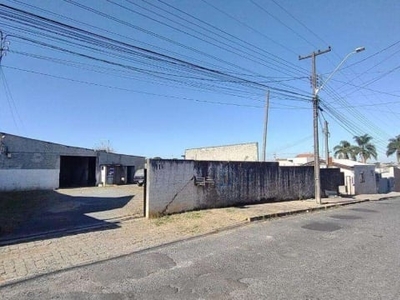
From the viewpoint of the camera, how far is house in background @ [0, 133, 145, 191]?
77.8ft

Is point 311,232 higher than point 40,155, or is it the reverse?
point 40,155

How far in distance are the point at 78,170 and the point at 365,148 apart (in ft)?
171

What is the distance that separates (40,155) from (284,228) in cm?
2273

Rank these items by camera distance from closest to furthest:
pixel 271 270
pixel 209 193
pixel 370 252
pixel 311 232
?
pixel 271 270, pixel 370 252, pixel 311 232, pixel 209 193

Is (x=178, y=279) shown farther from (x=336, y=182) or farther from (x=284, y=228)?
(x=336, y=182)

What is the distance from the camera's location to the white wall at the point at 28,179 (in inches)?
920

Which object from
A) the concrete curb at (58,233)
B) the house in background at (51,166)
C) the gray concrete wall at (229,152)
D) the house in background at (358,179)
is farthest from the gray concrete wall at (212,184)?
the house in background at (51,166)

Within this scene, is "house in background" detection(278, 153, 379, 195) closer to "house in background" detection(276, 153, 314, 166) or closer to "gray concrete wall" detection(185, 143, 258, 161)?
"house in background" detection(276, 153, 314, 166)

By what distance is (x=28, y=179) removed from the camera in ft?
81.8

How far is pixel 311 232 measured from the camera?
9648 mm

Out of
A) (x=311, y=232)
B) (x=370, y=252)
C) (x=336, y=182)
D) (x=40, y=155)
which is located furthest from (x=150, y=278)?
(x=40, y=155)

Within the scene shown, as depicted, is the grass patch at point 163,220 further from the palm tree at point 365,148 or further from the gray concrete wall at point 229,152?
the palm tree at point 365,148

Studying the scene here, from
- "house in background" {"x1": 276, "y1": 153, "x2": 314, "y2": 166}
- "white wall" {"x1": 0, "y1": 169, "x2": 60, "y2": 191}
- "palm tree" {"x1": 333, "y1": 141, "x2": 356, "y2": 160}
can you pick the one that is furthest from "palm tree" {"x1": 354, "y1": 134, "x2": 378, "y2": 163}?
"white wall" {"x1": 0, "y1": 169, "x2": 60, "y2": 191}

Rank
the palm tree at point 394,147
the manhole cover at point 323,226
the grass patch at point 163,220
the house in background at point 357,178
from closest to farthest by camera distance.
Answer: the manhole cover at point 323,226 → the grass patch at point 163,220 → the house in background at point 357,178 → the palm tree at point 394,147
